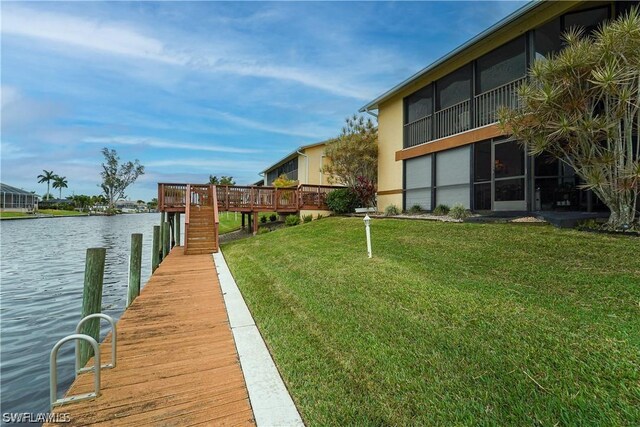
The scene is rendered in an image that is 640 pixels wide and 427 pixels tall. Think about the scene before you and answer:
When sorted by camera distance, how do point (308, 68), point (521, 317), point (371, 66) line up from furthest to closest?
point (308, 68)
point (371, 66)
point (521, 317)

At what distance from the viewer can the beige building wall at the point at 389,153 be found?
1433 centimetres

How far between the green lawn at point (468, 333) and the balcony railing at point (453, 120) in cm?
564

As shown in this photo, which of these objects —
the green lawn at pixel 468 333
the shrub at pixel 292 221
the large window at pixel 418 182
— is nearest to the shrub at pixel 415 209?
the large window at pixel 418 182

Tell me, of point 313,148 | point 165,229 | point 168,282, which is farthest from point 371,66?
point 168,282

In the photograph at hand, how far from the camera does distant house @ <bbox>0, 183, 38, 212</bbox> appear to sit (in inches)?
1996

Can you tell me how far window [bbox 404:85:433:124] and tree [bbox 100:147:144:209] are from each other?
74493 millimetres

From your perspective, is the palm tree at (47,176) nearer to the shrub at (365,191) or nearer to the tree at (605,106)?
the shrub at (365,191)

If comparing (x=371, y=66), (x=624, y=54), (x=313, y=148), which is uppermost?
(x=371, y=66)

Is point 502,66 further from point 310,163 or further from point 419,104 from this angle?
point 310,163

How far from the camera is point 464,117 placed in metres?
11.2

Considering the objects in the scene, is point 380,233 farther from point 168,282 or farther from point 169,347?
point 169,347

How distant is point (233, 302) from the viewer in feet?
18.7

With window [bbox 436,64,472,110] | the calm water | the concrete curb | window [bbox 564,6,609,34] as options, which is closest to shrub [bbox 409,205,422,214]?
window [bbox 436,64,472,110]

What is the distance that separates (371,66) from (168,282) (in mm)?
16506
